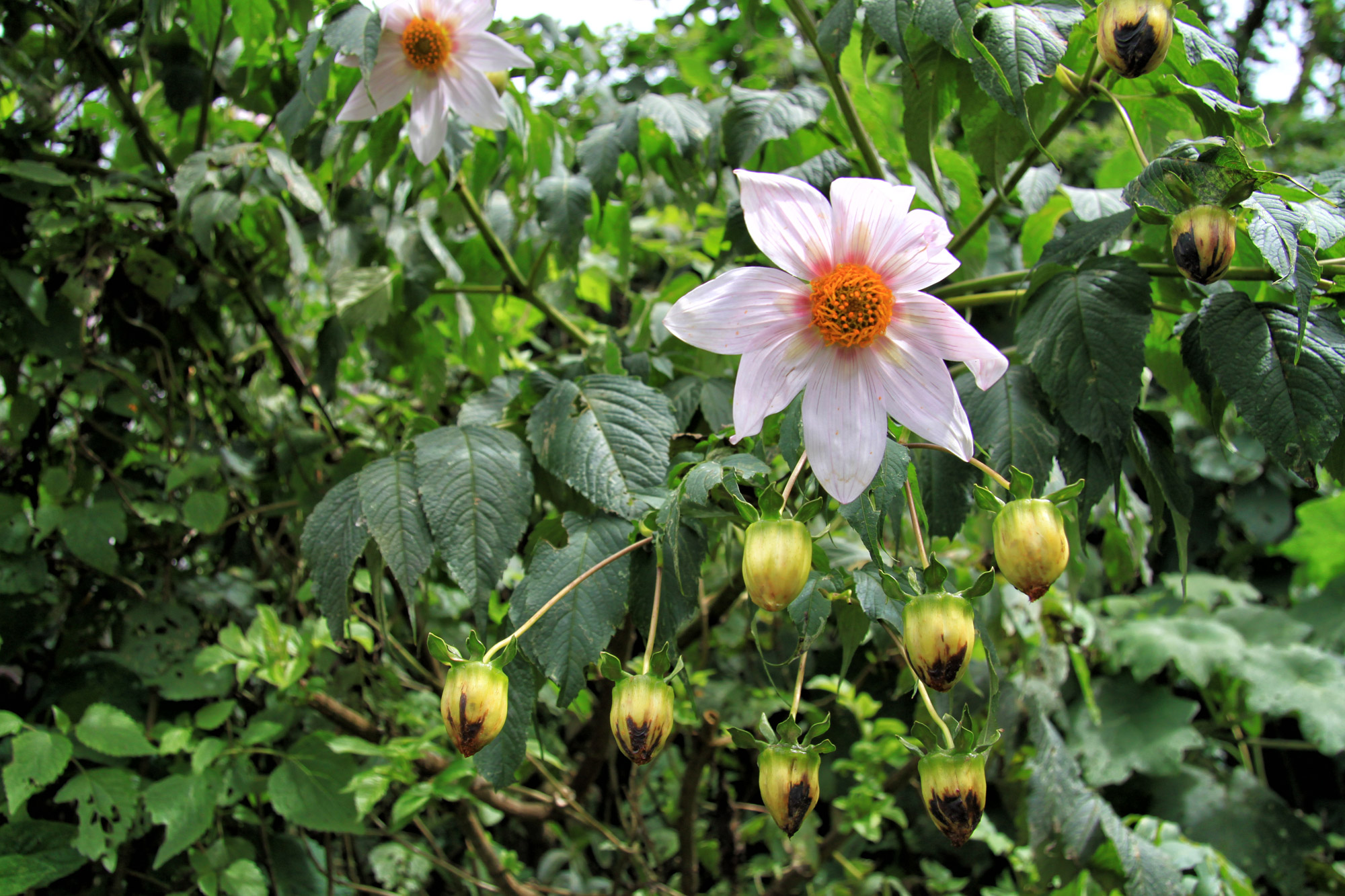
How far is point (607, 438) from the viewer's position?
75 centimetres

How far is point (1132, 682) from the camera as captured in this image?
6.78 ft

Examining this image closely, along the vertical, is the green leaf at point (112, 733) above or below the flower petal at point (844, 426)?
below

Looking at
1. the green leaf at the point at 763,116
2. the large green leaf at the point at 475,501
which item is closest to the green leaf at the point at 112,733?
the large green leaf at the point at 475,501

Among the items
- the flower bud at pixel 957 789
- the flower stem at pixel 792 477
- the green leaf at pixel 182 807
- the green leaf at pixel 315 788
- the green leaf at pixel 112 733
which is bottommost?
the green leaf at pixel 315 788

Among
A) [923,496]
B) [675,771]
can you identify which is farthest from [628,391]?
[675,771]

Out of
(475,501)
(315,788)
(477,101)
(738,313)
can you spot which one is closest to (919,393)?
(738,313)

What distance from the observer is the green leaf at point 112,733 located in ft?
3.33

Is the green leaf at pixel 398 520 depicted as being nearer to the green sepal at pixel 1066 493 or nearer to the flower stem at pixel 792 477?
the flower stem at pixel 792 477

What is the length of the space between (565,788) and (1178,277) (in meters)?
1.04

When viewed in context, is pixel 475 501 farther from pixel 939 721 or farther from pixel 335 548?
pixel 939 721

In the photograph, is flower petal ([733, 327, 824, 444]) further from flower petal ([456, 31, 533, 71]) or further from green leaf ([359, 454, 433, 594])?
flower petal ([456, 31, 533, 71])

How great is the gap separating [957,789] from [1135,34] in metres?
0.54

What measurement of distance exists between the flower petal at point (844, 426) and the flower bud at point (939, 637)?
0.09m

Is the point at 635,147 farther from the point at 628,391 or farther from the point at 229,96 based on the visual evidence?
the point at 229,96
